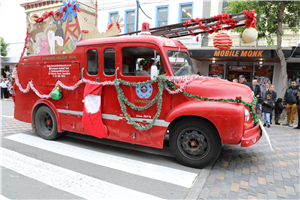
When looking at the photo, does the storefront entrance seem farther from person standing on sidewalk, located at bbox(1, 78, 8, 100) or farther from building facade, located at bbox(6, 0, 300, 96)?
person standing on sidewalk, located at bbox(1, 78, 8, 100)

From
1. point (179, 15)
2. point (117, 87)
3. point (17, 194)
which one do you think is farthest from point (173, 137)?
point (179, 15)

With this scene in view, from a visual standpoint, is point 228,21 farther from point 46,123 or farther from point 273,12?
point 273,12

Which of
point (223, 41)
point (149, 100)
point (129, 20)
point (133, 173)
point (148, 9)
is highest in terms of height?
point (148, 9)

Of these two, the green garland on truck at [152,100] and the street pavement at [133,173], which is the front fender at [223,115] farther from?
the street pavement at [133,173]

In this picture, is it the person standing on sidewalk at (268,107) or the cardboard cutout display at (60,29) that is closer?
the cardboard cutout display at (60,29)

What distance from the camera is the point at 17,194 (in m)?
3.27

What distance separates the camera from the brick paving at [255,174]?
3.36 meters

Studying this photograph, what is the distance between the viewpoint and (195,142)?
422cm

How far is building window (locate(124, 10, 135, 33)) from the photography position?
1700 centimetres

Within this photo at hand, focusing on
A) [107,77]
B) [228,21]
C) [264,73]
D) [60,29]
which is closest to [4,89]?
[60,29]

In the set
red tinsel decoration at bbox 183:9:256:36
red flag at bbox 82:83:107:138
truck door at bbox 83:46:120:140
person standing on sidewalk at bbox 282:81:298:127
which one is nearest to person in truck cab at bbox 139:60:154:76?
truck door at bbox 83:46:120:140

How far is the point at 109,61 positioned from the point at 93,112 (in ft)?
4.21

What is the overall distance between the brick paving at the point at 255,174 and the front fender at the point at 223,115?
69 cm

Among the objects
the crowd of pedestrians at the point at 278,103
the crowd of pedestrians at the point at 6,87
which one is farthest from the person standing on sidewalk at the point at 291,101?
the crowd of pedestrians at the point at 6,87
